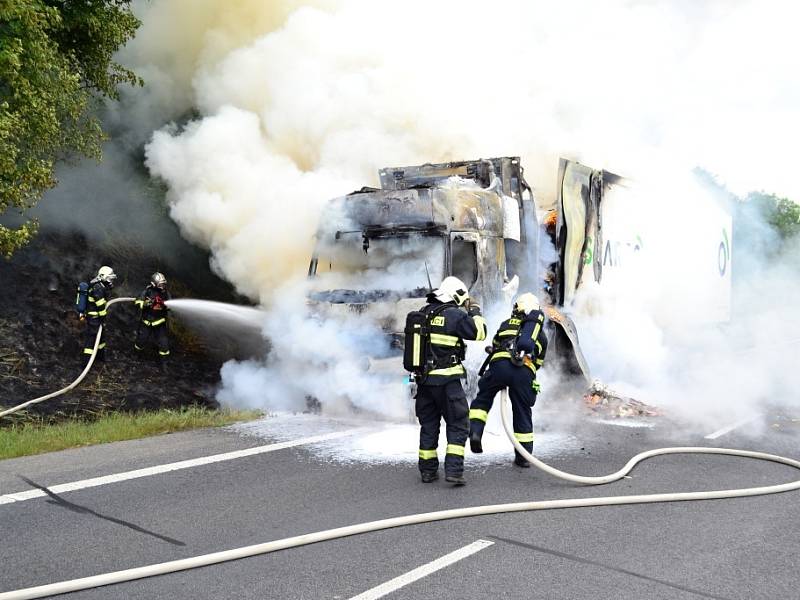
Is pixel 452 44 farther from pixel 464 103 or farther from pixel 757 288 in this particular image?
pixel 757 288

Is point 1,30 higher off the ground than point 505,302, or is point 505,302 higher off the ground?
point 1,30

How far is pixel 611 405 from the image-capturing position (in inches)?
A: 359

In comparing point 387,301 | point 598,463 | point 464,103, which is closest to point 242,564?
point 598,463

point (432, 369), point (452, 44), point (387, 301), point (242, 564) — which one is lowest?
point (242, 564)

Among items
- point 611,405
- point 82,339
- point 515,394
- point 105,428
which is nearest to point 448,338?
point 515,394

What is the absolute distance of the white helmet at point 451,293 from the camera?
5.92m

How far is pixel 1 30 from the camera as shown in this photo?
8414 millimetres

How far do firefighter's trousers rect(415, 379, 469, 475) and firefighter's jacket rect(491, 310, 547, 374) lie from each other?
28.5 inches

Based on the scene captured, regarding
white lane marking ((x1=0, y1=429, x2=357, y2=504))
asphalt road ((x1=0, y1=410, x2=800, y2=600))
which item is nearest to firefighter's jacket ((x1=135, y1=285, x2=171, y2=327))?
asphalt road ((x1=0, y1=410, x2=800, y2=600))

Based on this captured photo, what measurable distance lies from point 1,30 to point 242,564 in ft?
23.8

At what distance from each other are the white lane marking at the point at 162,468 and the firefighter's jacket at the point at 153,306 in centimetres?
499

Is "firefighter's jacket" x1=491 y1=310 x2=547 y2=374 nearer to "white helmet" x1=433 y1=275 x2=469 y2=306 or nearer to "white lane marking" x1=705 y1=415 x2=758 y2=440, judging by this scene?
"white helmet" x1=433 y1=275 x2=469 y2=306

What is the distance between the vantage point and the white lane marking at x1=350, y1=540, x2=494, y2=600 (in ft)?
12.1

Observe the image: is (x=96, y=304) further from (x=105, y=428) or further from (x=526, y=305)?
(x=526, y=305)
